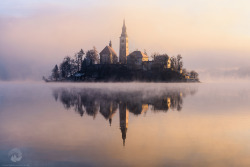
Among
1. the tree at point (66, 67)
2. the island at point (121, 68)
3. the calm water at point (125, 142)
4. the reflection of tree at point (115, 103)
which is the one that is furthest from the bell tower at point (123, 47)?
the calm water at point (125, 142)

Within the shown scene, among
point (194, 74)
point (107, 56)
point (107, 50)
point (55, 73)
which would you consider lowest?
point (194, 74)

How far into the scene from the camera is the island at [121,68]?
541 feet

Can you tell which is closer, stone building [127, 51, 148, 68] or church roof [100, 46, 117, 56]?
stone building [127, 51, 148, 68]

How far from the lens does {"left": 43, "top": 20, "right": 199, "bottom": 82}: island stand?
164750mm

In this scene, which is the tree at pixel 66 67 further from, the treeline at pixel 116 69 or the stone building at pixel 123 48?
the stone building at pixel 123 48

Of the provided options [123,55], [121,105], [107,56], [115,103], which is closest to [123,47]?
[123,55]

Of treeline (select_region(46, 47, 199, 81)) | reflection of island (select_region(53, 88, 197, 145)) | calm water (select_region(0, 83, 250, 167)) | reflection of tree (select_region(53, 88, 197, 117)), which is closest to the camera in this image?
calm water (select_region(0, 83, 250, 167))

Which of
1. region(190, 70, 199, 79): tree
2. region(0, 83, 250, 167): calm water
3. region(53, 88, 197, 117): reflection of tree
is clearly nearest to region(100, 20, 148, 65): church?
region(190, 70, 199, 79): tree

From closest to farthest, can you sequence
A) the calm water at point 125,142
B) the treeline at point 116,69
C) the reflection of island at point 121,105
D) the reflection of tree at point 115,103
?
the calm water at point 125,142, the reflection of island at point 121,105, the reflection of tree at point 115,103, the treeline at point 116,69

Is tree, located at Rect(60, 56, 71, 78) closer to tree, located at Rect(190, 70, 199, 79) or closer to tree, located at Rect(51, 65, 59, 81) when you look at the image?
tree, located at Rect(51, 65, 59, 81)

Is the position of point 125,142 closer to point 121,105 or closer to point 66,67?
point 121,105

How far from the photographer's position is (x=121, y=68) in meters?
170

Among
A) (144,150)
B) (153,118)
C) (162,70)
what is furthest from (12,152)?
(162,70)

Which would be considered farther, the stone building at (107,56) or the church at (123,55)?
the stone building at (107,56)
